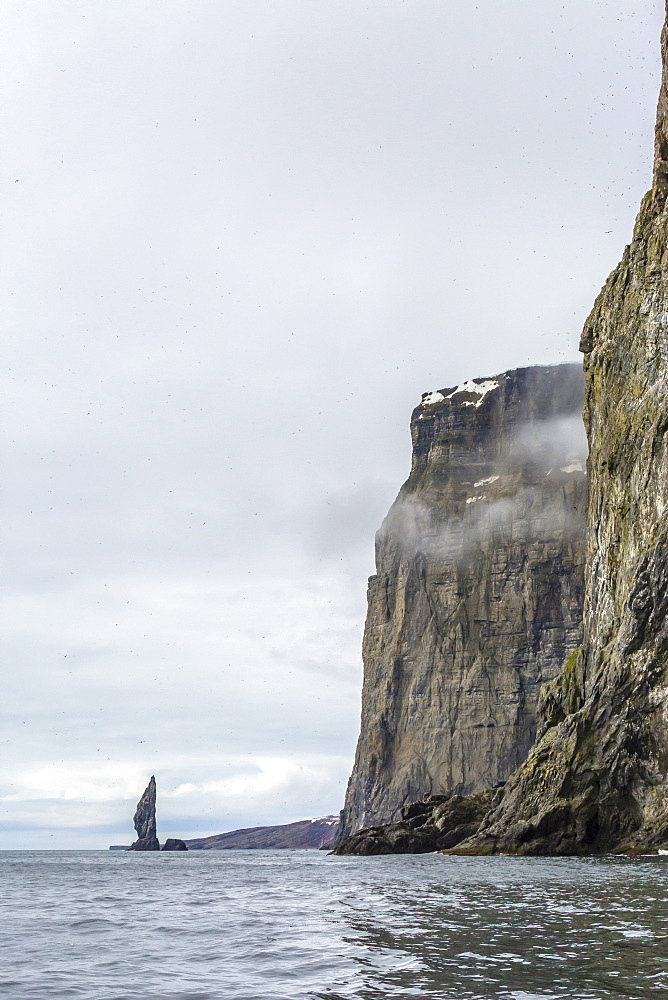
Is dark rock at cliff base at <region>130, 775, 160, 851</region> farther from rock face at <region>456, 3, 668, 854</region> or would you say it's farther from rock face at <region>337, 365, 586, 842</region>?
rock face at <region>456, 3, 668, 854</region>

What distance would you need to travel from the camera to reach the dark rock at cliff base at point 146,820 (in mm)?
194125

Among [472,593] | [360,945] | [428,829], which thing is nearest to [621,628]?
[428,829]

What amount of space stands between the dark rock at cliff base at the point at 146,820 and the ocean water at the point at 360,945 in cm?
17077

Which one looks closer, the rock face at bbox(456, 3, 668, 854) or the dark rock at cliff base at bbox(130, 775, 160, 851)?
the rock face at bbox(456, 3, 668, 854)

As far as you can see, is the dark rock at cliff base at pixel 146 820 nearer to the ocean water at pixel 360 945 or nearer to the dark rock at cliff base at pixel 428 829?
the dark rock at cliff base at pixel 428 829

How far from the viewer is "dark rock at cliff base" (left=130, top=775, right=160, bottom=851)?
194m

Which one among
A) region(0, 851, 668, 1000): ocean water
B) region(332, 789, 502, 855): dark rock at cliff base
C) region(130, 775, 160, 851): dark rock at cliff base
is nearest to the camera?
region(0, 851, 668, 1000): ocean water

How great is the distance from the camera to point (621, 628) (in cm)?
6191

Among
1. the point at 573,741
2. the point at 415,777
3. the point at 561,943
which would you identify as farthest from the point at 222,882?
the point at 415,777

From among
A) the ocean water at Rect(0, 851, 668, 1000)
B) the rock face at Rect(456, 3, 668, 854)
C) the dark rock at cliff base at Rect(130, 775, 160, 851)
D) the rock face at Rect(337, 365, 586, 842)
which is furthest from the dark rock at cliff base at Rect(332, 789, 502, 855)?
the dark rock at cliff base at Rect(130, 775, 160, 851)

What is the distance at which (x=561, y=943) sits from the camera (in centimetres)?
1583

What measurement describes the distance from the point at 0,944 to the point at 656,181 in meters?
71.0

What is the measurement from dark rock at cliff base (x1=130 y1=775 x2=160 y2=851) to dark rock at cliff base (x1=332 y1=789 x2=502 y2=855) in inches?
4277

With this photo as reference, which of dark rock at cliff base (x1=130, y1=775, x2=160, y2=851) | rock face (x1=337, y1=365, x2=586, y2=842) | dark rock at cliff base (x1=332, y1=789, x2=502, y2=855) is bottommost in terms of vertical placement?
dark rock at cliff base (x1=130, y1=775, x2=160, y2=851)
